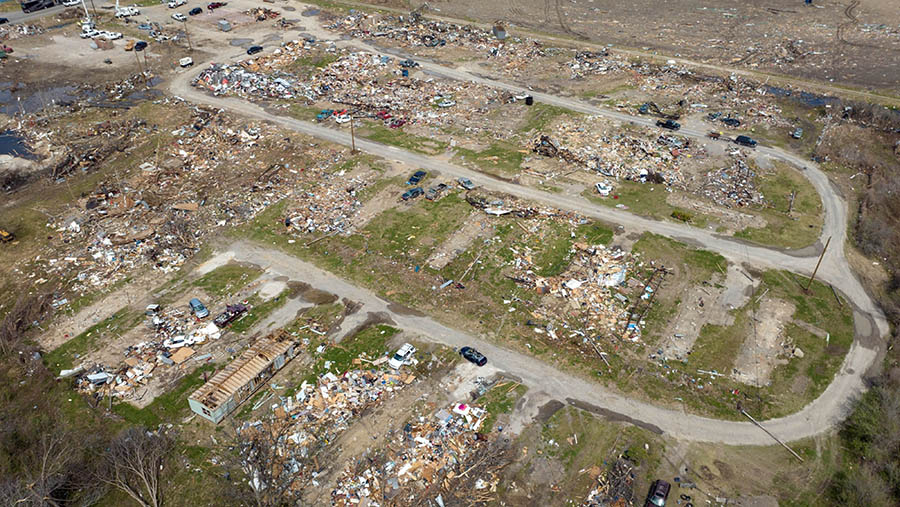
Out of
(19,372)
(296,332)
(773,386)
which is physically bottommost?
(19,372)

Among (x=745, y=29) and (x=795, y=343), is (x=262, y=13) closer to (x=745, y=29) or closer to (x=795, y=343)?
(x=745, y=29)

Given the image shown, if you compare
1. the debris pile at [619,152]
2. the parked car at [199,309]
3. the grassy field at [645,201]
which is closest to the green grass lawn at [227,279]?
the parked car at [199,309]

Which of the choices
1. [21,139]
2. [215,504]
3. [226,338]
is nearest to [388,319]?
[226,338]

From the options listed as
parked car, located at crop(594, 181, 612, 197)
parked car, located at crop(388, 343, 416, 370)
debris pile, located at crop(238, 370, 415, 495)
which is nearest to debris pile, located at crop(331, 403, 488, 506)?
debris pile, located at crop(238, 370, 415, 495)

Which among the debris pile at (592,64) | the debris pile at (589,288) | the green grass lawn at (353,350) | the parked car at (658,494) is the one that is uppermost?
the debris pile at (592,64)

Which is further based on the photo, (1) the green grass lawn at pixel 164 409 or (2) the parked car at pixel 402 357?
(2) the parked car at pixel 402 357

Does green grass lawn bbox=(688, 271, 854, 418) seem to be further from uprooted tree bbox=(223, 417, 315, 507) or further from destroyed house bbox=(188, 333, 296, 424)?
destroyed house bbox=(188, 333, 296, 424)

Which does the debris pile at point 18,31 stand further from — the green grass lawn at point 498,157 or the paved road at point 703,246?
the green grass lawn at point 498,157

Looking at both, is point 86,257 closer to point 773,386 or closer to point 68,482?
point 68,482
